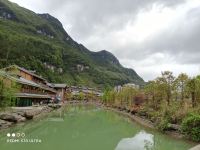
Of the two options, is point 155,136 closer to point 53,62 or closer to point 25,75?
point 25,75

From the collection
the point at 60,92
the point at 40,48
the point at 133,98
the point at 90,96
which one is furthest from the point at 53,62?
the point at 133,98

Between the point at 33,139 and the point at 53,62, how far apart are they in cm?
16316

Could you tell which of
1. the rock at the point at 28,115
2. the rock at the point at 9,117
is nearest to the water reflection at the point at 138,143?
the rock at the point at 9,117

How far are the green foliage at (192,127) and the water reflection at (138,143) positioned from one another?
3590 millimetres

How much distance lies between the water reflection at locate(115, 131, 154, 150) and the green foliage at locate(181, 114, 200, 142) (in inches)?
141

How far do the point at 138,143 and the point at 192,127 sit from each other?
551 cm

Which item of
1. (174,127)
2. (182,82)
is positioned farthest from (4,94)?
(182,82)

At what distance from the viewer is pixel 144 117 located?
182 ft

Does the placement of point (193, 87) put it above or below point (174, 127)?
above

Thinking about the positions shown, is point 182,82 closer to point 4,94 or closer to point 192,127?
point 192,127

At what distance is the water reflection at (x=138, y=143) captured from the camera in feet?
90.8

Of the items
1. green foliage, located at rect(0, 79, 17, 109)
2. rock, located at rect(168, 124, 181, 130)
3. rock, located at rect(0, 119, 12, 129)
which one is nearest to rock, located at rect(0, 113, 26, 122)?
green foliage, located at rect(0, 79, 17, 109)

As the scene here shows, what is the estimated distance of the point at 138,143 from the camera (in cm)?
3039

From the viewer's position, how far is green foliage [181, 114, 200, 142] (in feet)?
99.2
